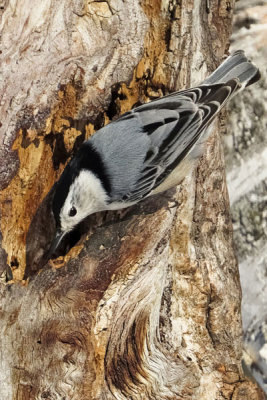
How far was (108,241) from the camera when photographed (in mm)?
1925

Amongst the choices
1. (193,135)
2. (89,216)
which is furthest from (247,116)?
(89,216)

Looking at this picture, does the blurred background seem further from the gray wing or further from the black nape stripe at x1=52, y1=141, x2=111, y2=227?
the black nape stripe at x1=52, y1=141, x2=111, y2=227

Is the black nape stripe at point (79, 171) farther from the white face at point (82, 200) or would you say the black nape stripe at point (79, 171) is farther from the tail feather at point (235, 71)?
the tail feather at point (235, 71)

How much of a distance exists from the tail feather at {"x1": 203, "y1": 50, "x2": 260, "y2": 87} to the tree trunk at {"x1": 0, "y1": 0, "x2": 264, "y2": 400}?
0.06m

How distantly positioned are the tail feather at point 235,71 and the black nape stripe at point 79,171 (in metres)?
0.54

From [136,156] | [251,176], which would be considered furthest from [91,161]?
[251,176]

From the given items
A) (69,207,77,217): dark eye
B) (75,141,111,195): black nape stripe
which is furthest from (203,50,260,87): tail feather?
(69,207,77,217): dark eye

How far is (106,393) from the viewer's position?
1825mm

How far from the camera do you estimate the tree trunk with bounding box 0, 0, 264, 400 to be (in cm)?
182

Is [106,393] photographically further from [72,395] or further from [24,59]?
[24,59]

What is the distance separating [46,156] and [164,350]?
2.58 feet

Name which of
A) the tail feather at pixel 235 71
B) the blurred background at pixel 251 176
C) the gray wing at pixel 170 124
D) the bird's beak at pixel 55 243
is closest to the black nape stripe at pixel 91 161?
the gray wing at pixel 170 124

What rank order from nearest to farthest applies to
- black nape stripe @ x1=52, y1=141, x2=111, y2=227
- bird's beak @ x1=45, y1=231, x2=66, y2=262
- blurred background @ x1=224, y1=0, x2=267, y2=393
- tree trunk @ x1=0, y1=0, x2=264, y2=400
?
1. tree trunk @ x1=0, y1=0, x2=264, y2=400
2. black nape stripe @ x1=52, y1=141, x2=111, y2=227
3. bird's beak @ x1=45, y1=231, x2=66, y2=262
4. blurred background @ x1=224, y1=0, x2=267, y2=393

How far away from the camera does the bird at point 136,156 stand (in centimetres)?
200
